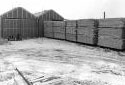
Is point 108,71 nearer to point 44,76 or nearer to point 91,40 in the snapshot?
point 44,76

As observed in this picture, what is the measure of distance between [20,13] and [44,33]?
4.71 meters

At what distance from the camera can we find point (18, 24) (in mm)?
26188

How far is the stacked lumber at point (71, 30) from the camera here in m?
20.0

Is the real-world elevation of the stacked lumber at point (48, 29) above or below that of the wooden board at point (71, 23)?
below

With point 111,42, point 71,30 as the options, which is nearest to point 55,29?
point 71,30

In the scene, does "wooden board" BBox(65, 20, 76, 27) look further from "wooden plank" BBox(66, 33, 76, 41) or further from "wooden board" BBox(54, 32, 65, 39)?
"wooden board" BBox(54, 32, 65, 39)

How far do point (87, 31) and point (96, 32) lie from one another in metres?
1.09

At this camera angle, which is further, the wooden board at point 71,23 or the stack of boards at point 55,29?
the stack of boards at point 55,29

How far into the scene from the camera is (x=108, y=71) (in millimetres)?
8477

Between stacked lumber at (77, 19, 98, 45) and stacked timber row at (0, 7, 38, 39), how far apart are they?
969 centimetres

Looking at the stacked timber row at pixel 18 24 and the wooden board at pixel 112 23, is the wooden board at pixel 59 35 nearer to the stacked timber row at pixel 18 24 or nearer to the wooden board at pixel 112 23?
the stacked timber row at pixel 18 24

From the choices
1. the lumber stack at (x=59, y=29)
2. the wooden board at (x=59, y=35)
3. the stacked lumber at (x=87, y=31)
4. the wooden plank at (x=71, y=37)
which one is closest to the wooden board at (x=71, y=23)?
the stacked lumber at (x=87, y=31)

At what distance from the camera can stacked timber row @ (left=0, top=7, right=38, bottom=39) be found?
2541 centimetres

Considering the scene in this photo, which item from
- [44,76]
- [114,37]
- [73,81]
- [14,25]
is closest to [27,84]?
[44,76]
